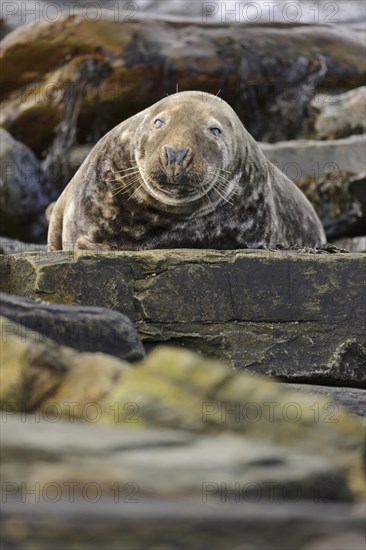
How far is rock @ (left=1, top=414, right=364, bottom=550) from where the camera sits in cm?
224

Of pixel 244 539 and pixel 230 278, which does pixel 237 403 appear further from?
pixel 230 278

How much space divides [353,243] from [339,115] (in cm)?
299

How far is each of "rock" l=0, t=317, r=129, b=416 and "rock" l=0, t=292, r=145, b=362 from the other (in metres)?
0.46

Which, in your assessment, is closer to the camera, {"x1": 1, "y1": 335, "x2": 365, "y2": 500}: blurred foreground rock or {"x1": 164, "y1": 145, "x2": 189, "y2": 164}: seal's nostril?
{"x1": 1, "y1": 335, "x2": 365, "y2": 500}: blurred foreground rock

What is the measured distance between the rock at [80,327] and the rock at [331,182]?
30.5ft

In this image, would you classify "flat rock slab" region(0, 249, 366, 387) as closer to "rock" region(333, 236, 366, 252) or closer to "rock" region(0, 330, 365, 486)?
"rock" region(0, 330, 365, 486)

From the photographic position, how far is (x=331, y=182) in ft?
43.3

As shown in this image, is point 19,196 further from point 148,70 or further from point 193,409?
point 193,409

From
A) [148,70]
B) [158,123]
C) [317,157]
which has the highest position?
[148,70]

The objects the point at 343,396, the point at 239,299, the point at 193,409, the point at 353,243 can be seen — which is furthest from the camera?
the point at 353,243

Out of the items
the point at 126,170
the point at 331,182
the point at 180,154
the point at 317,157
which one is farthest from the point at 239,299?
the point at 317,157

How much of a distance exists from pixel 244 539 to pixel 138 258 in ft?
11.7

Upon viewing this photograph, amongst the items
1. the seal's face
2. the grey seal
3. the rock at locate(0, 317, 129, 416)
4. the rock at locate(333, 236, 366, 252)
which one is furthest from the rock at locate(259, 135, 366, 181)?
the rock at locate(0, 317, 129, 416)

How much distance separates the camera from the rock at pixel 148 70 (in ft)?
49.7
